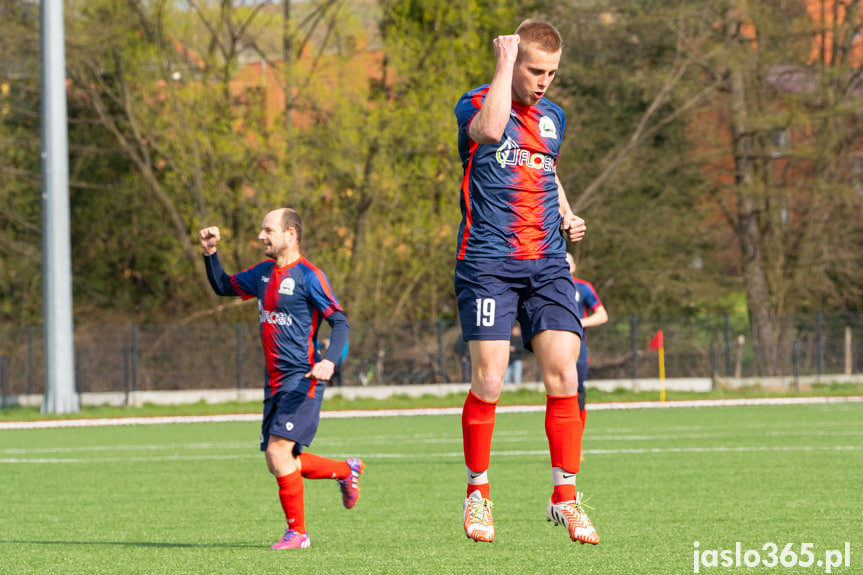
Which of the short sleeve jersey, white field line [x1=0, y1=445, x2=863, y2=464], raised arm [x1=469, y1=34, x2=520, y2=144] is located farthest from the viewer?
white field line [x1=0, y1=445, x2=863, y2=464]

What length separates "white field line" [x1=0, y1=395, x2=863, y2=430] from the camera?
21141mm

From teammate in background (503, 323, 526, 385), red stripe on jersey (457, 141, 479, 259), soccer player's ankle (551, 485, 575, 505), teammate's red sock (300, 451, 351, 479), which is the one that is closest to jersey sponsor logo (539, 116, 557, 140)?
red stripe on jersey (457, 141, 479, 259)

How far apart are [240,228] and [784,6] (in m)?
16.9

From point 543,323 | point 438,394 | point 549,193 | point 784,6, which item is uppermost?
point 784,6

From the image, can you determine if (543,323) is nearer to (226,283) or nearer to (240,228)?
(226,283)

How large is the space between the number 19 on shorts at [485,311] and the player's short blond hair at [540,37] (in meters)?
1.12

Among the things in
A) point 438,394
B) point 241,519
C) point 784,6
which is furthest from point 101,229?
point 241,519

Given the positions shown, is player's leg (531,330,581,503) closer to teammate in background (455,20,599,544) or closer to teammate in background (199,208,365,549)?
teammate in background (455,20,599,544)

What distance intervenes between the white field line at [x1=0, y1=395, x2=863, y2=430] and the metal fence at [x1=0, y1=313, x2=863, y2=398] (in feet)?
12.0

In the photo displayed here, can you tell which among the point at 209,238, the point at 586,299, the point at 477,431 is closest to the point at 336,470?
the point at 209,238

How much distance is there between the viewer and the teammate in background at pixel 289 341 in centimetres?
715

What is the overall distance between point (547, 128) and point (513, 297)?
780 millimetres

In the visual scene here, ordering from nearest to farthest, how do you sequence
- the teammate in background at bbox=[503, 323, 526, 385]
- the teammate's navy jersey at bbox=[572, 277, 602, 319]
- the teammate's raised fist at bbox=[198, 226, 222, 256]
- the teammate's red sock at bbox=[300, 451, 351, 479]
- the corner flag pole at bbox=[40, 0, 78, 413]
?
the teammate's raised fist at bbox=[198, 226, 222, 256] → the teammate's red sock at bbox=[300, 451, 351, 479] → the teammate's navy jersey at bbox=[572, 277, 602, 319] → the corner flag pole at bbox=[40, 0, 78, 413] → the teammate in background at bbox=[503, 323, 526, 385]

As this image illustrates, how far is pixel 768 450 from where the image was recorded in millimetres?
12758
